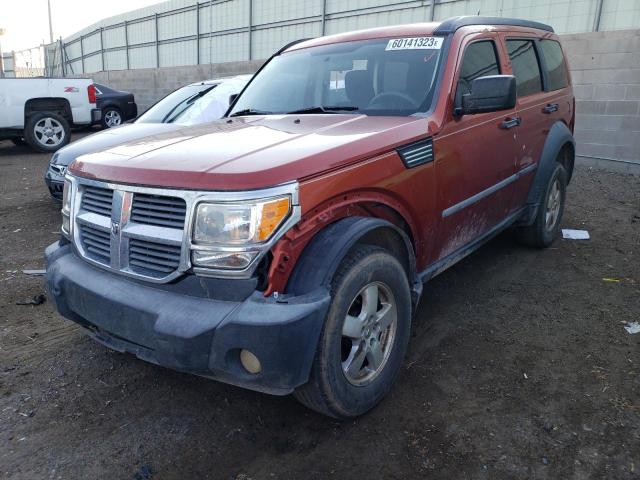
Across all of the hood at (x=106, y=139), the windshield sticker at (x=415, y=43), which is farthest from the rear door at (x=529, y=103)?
the hood at (x=106, y=139)

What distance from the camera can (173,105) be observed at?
7.48 m

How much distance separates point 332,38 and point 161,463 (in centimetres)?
307

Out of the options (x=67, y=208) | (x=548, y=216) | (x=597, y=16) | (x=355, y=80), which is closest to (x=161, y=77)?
(x=597, y=16)

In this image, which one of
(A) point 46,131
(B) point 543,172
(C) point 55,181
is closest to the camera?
(B) point 543,172

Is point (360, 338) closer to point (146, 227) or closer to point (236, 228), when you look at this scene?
point (236, 228)

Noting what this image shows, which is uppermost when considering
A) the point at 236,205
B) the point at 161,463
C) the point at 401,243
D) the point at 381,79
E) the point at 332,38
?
the point at 332,38

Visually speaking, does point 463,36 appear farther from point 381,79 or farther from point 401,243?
point 401,243

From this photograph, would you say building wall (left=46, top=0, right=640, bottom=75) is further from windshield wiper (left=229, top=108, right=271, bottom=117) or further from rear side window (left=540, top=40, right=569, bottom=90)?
windshield wiper (left=229, top=108, right=271, bottom=117)

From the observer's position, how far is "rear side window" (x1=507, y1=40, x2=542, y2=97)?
13.8 ft

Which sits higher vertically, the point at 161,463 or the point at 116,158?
the point at 116,158

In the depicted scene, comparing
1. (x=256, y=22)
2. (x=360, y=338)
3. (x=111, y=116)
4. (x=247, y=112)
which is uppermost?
(x=256, y=22)

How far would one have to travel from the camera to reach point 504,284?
440 cm

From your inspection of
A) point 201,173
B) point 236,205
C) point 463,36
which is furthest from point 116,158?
point 463,36

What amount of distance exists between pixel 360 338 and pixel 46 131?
11.0m
